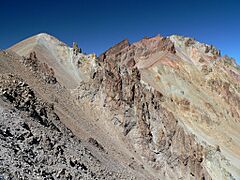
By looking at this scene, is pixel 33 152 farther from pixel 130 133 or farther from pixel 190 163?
pixel 190 163

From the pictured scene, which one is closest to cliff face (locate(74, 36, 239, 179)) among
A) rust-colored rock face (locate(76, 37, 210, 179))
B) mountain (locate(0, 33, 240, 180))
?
rust-colored rock face (locate(76, 37, 210, 179))

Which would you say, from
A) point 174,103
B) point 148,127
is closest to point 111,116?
point 148,127

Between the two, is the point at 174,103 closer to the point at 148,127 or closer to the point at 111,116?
the point at 148,127

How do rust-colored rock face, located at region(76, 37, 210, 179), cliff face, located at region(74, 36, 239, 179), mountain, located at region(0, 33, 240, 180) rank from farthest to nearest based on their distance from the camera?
cliff face, located at region(74, 36, 239, 179) → rust-colored rock face, located at region(76, 37, 210, 179) → mountain, located at region(0, 33, 240, 180)

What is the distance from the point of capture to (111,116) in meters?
32.6

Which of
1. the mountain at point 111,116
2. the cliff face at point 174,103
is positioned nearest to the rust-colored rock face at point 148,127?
the cliff face at point 174,103

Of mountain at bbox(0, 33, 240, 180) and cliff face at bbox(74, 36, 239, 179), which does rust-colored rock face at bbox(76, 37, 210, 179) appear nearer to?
cliff face at bbox(74, 36, 239, 179)

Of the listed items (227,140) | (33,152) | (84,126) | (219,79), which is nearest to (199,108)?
(227,140)

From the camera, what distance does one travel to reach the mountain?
15.4m

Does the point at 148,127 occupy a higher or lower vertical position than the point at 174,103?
lower

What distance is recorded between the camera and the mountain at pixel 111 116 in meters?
15.4

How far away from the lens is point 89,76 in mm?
38219

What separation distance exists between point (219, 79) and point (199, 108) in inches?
564

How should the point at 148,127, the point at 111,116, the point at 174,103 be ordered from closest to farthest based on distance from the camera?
the point at 111,116
the point at 148,127
the point at 174,103
